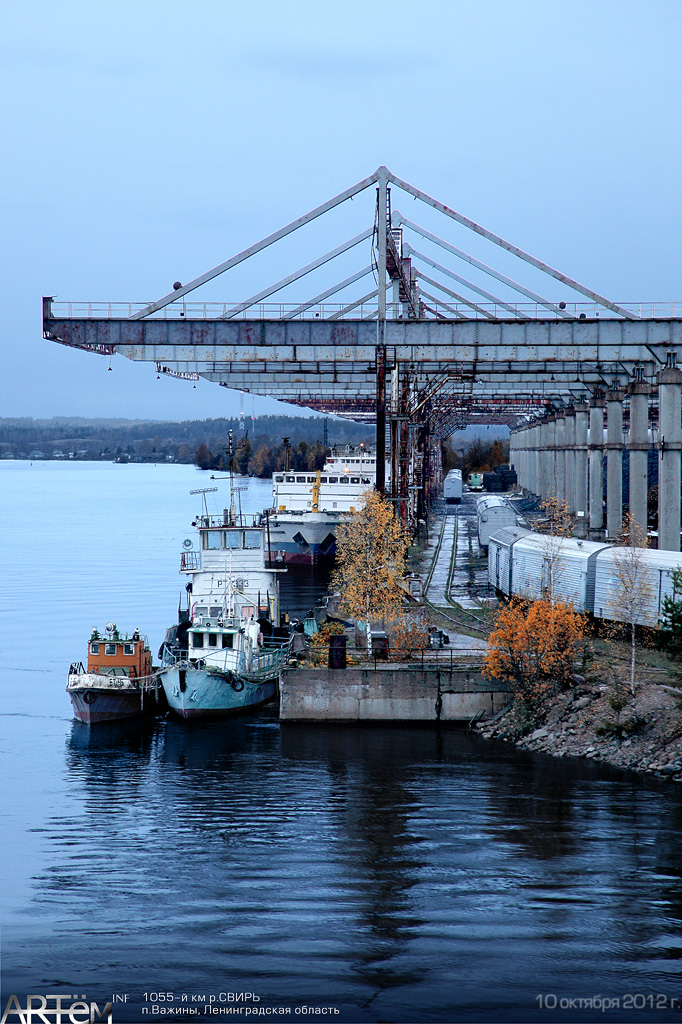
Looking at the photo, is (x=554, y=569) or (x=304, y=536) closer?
(x=554, y=569)

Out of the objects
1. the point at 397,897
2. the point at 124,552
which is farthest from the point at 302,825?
the point at 124,552

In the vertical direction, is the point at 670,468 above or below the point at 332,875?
above

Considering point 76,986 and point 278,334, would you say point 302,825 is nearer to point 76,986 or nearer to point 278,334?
point 76,986

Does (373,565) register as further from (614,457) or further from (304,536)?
(304,536)

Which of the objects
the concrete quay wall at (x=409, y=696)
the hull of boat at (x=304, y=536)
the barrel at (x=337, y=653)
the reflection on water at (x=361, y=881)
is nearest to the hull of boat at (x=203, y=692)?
the concrete quay wall at (x=409, y=696)

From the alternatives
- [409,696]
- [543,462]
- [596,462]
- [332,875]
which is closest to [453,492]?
[543,462]

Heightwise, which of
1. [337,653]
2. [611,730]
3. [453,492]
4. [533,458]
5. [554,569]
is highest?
[533,458]

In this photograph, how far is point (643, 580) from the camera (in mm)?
40781

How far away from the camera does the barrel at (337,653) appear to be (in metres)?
37.3

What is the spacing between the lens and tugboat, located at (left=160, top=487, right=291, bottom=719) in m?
39.0

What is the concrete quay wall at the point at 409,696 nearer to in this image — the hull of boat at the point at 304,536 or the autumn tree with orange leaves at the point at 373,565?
the autumn tree with orange leaves at the point at 373,565

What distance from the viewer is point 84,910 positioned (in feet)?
72.4

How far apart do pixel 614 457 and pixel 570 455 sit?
2817cm

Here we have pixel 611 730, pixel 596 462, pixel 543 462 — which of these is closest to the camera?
pixel 611 730
